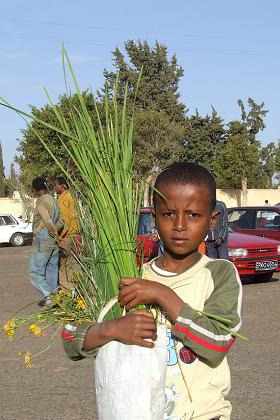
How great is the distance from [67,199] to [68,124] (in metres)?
0.29

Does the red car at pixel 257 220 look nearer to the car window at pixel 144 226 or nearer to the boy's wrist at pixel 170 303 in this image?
the car window at pixel 144 226

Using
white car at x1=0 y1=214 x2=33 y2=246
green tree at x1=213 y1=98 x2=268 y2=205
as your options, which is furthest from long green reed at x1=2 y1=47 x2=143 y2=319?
green tree at x1=213 y1=98 x2=268 y2=205

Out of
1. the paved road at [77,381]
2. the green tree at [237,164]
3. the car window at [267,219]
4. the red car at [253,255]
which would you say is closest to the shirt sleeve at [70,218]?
the paved road at [77,381]

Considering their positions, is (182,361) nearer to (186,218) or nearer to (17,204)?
(186,218)

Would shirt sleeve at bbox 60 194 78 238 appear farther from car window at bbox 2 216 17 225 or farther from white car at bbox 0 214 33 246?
car window at bbox 2 216 17 225

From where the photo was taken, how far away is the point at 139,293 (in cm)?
215

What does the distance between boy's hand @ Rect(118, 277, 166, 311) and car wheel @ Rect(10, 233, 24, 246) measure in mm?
26219

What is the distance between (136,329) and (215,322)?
290mm

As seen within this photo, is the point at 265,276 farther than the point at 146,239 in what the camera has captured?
Yes

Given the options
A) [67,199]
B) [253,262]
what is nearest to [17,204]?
[253,262]

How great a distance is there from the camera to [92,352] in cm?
229

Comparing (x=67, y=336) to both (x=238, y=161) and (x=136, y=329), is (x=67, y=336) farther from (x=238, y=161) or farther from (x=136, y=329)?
(x=238, y=161)

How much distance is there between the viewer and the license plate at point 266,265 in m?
13.2

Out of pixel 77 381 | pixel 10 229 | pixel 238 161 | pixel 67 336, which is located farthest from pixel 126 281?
Answer: pixel 238 161
